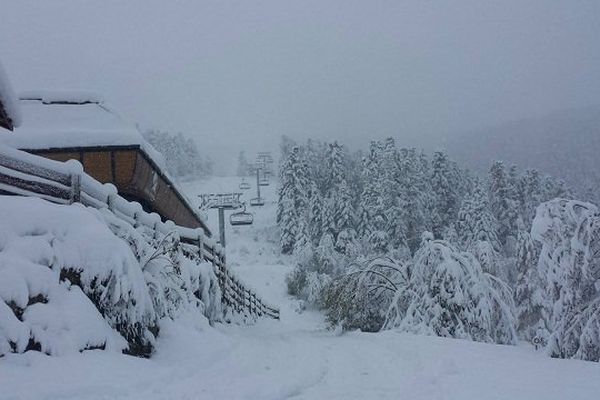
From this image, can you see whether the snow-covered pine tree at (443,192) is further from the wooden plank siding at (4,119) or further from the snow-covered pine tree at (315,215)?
the wooden plank siding at (4,119)

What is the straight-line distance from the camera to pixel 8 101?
6.15 m

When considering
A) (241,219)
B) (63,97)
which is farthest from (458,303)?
(241,219)

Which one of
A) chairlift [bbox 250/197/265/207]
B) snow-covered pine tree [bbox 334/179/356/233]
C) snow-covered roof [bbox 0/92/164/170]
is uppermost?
snow-covered roof [bbox 0/92/164/170]

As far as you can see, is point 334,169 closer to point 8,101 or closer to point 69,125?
point 69,125

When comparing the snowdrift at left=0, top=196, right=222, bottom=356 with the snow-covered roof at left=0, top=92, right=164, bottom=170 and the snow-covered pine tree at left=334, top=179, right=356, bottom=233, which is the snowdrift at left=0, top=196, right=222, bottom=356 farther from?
the snow-covered pine tree at left=334, top=179, right=356, bottom=233

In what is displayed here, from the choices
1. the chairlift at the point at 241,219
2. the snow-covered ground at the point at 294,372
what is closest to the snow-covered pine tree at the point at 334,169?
the chairlift at the point at 241,219

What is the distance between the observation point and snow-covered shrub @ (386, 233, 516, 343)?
13102mm

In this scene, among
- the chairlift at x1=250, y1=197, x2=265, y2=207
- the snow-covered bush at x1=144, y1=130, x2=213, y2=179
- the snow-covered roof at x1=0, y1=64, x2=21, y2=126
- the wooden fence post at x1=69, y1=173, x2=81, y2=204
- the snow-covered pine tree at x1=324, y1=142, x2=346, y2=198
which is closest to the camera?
the snow-covered roof at x1=0, y1=64, x2=21, y2=126

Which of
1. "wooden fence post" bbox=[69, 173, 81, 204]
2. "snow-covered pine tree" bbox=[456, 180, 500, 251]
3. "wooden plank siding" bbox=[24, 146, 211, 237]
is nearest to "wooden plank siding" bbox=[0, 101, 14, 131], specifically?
"wooden fence post" bbox=[69, 173, 81, 204]

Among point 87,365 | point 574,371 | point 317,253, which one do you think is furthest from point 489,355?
point 317,253

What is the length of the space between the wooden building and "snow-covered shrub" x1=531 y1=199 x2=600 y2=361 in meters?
9.02

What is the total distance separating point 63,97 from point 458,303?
1098 cm

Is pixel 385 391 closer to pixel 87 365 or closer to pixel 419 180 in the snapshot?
pixel 87 365

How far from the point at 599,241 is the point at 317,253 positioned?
1393 inches
